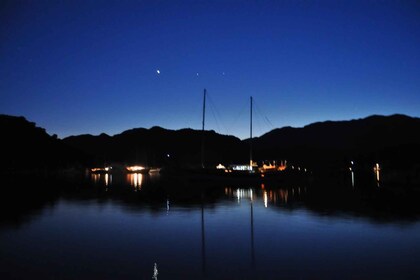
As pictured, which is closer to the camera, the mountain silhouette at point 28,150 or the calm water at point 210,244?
the calm water at point 210,244

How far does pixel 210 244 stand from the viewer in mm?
14703

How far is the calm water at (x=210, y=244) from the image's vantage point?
10828 millimetres

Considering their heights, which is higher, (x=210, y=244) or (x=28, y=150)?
(x=28, y=150)

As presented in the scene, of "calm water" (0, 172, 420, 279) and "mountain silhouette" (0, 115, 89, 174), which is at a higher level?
"mountain silhouette" (0, 115, 89, 174)

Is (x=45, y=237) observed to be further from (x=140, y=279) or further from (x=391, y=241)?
(x=391, y=241)

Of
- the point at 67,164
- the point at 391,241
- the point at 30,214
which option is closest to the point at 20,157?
the point at 67,164

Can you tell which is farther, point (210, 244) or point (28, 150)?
point (28, 150)

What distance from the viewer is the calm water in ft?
35.5

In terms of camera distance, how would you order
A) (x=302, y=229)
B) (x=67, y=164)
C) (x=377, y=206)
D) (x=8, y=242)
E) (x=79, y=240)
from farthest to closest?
(x=67, y=164)
(x=377, y=206)
(x=302, y=229)
(x=79, y=240)
(x=8, y=242)

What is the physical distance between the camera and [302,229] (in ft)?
58.0

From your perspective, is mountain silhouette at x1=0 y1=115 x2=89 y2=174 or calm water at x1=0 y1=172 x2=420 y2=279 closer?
calm water at x1=0 y1=172 x2=420 y2=279

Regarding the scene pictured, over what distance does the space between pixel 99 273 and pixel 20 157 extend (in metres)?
122

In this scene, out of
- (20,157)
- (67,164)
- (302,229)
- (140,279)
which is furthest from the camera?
(67,164)

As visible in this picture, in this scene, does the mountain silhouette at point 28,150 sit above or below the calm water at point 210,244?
above
